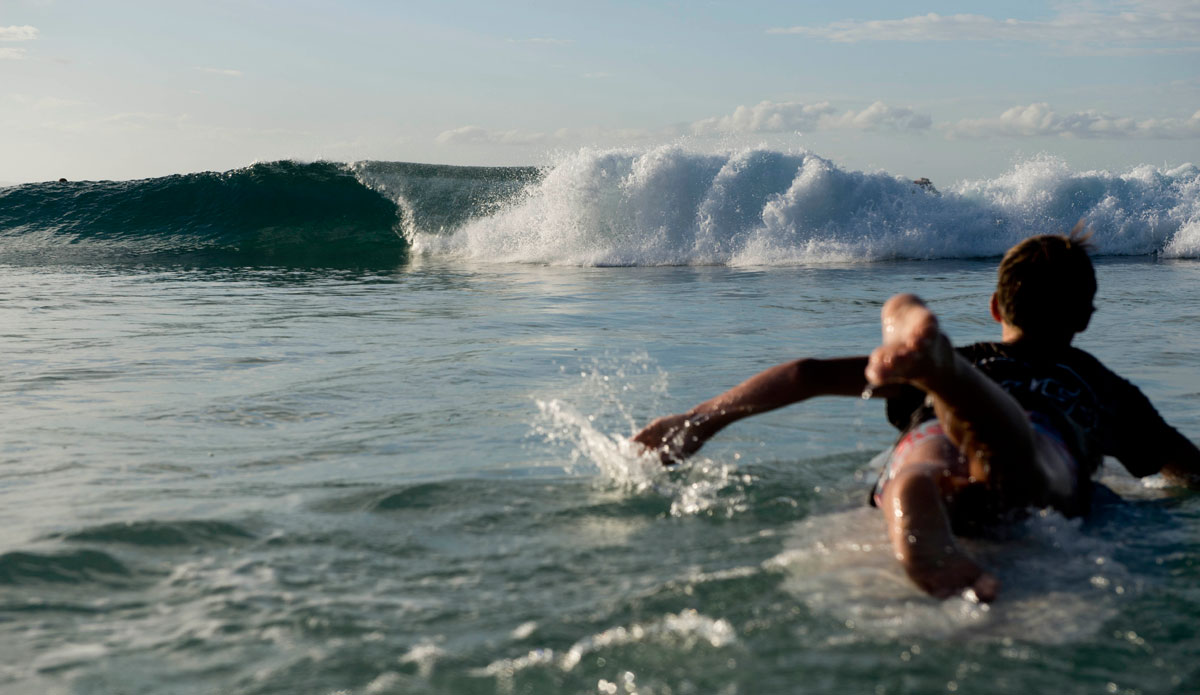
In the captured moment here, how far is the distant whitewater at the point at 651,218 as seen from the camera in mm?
18547

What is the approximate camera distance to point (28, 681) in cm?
233

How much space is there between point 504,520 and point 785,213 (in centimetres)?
1613

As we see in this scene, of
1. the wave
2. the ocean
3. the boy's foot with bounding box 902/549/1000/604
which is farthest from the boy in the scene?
the wave

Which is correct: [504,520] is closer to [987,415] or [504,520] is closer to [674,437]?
[674,437]

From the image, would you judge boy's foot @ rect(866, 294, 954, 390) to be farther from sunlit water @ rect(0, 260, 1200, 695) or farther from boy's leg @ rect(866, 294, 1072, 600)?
sunlit water @ rect(0, 260, 1200, 695)

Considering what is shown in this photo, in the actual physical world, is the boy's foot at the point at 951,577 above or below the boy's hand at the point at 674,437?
below

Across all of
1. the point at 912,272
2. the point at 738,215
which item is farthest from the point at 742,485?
the point at 738,215

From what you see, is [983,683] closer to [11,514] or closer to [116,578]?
[116,578]

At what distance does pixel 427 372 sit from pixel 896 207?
49.1ft

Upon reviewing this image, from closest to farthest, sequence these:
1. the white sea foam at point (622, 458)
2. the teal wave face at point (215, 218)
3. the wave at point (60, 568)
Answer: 1. the wave at point (60, 568)
2. the white sea foam at point (622, 458)
3. the teal wave face at point (215, 218)

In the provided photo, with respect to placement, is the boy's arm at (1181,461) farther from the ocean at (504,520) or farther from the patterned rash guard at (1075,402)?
the ocean at (504,520)

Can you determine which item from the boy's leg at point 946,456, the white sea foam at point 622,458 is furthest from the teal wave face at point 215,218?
the boy's leg at point 946,456

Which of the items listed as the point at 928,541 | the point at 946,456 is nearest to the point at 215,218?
the point at 946,456

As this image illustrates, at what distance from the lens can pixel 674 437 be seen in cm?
372
